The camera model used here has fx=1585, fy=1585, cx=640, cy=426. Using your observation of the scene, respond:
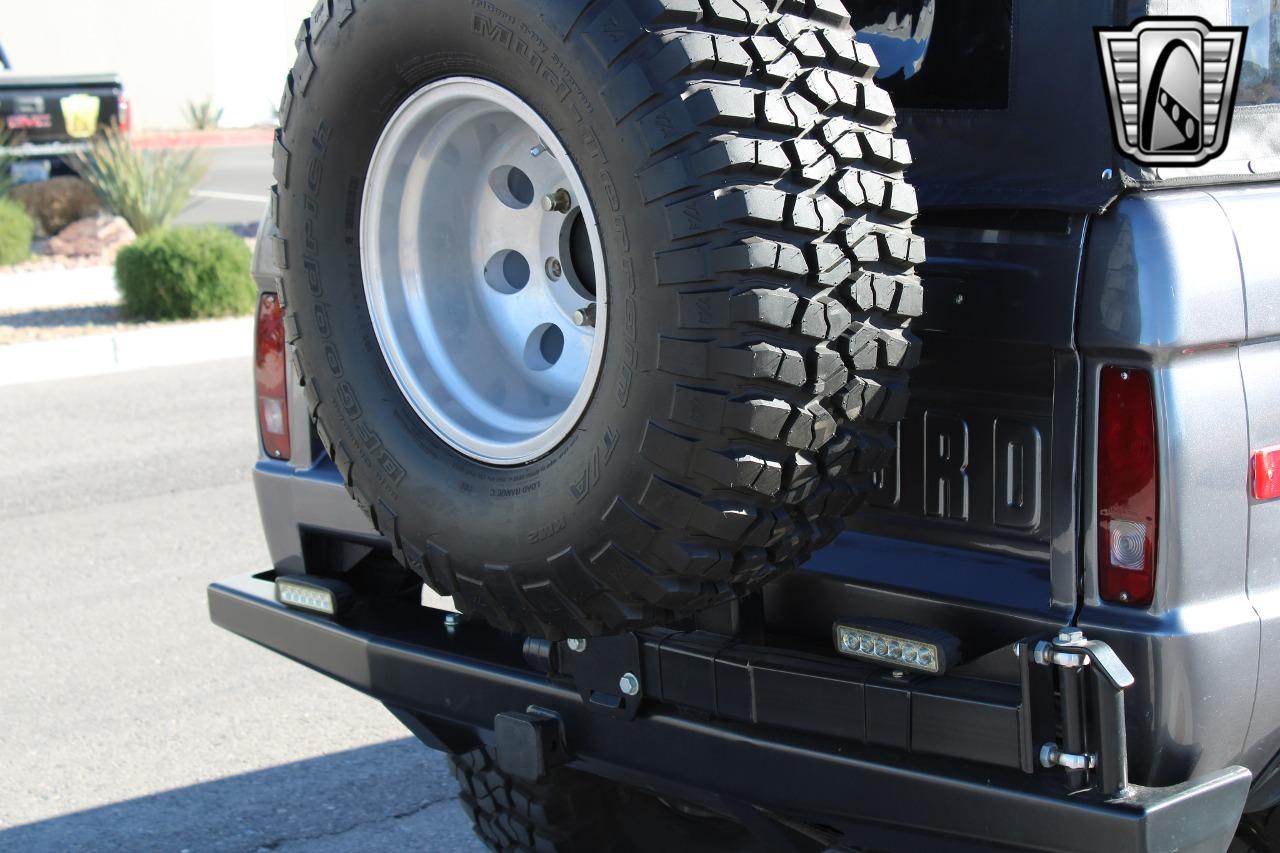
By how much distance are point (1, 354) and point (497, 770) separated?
8087 millimetres

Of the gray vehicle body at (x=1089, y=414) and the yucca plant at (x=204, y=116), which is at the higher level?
the yucca plant at (x=204, y=116)

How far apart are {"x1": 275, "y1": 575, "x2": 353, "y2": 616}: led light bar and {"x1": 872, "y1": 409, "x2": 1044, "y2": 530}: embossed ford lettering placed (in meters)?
1.19

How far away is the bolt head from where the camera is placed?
8.77 feet

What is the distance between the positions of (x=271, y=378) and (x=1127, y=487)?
77.4 inches

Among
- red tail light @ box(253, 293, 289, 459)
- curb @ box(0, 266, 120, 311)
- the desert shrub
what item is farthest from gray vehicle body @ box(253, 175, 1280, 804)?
the desert shrub

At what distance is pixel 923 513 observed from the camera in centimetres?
256

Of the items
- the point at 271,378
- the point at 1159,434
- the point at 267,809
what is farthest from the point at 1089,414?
the point at 267,809

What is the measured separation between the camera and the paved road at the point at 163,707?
395 cm

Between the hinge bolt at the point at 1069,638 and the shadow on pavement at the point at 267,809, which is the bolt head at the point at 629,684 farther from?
the shadow on pavement at the point at 267,809

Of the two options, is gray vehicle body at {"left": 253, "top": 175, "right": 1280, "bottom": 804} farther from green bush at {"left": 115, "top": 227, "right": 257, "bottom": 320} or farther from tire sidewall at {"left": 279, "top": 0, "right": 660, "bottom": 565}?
green bush at {"left": 115, "top": 227, "right": 257, "bottom": 320}

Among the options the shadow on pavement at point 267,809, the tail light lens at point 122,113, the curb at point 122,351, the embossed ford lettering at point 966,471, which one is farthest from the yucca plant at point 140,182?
the embossed ford lettering at point 966,471

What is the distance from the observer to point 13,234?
50.0 ft

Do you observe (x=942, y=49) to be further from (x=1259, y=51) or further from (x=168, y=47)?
(x=168, y=47)

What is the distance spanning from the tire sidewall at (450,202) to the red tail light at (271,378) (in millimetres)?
651
